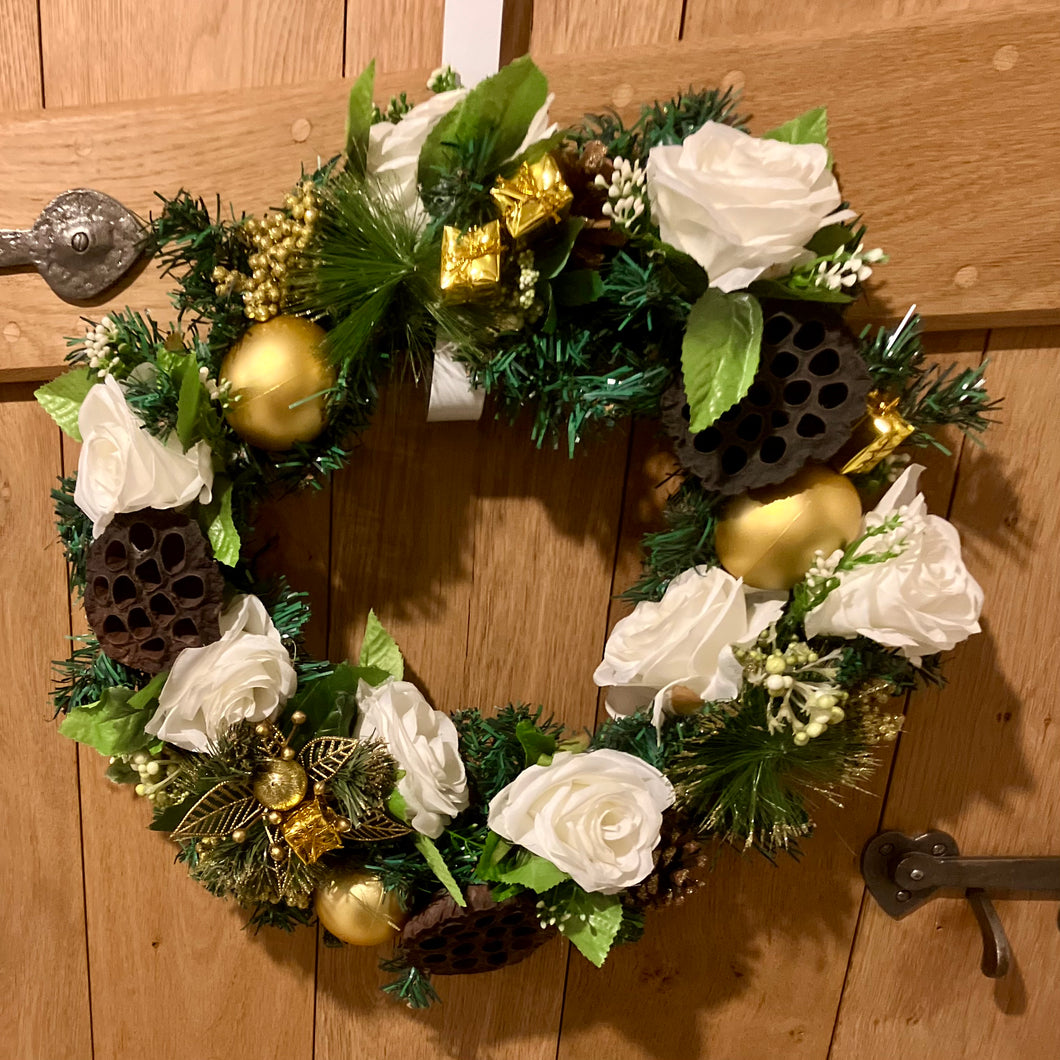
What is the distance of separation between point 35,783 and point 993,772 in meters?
0.98

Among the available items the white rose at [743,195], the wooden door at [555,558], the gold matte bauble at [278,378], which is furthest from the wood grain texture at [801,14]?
the gold matte bauble at [278,378]

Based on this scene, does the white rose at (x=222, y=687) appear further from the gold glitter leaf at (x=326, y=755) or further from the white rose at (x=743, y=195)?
the white rose at (x=743, y=195)

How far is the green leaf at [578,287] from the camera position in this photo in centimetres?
53

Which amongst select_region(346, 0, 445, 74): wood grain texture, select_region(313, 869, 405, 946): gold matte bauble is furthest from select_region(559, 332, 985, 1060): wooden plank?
select_region(346, 0, 445, 74): wood grain texture

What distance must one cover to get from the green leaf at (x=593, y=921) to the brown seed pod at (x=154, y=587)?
Result: 0.36 meters

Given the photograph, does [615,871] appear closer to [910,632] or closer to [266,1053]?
[910,632]

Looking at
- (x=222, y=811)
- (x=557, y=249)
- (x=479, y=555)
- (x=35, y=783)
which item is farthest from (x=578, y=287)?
(x=35, y=783)

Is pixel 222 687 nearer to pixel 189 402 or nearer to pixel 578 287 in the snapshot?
pixel 189 402

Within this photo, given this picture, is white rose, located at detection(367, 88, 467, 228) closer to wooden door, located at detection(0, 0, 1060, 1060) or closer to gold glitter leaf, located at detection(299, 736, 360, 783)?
wooden door, located at detection(0, 0, 1060, 1060)

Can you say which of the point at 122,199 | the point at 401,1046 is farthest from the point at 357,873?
the point at 122,199

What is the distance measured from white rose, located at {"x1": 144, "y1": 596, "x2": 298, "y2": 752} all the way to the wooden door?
13 centimetres

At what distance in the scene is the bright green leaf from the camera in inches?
22.6

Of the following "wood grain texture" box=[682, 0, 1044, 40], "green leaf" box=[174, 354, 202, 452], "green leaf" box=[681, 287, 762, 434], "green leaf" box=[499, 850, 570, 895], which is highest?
"wood grain texture" box=[682, 0, 1044, 40]

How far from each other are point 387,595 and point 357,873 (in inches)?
9.6
